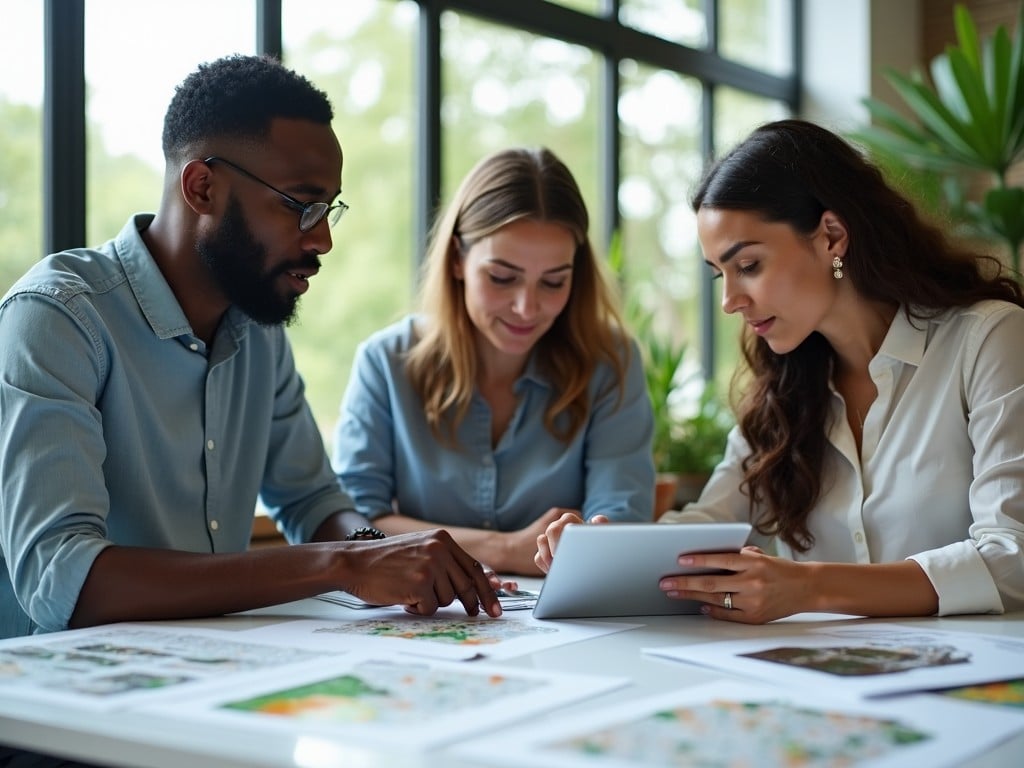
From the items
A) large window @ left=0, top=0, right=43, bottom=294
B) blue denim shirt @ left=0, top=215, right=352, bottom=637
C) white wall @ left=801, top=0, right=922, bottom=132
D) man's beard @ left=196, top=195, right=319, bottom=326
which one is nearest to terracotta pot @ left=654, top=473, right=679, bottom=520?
blue denim shirt @ left=0, top=215, right=352, bottom=637

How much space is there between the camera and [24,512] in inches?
61.9

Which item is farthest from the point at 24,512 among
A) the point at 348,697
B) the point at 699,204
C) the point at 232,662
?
the point at 699,204

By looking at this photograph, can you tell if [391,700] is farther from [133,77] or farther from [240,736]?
[133,77]

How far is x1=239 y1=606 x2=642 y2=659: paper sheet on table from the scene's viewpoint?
1354 mm

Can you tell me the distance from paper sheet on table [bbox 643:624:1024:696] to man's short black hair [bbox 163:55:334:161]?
3.71 ft

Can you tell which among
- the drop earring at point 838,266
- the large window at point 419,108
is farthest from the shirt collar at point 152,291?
the drop earring at point 838,266

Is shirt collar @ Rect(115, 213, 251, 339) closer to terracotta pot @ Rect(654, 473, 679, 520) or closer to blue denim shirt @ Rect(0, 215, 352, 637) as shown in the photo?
blue denim shirt @ Rect(0, 215, 352, 637)

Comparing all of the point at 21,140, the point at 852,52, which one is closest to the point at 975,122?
the point at 852,52

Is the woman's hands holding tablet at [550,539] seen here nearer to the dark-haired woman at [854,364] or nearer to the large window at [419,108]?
the dark-haired woman at [854,364]

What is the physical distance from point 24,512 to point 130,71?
159 cm

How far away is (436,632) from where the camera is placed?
4.80 feet

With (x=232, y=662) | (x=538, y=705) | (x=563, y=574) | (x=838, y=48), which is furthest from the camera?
(x=838, y=48)

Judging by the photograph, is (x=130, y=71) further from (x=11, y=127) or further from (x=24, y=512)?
(x=24, y=512)

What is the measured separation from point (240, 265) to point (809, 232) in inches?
38.6
